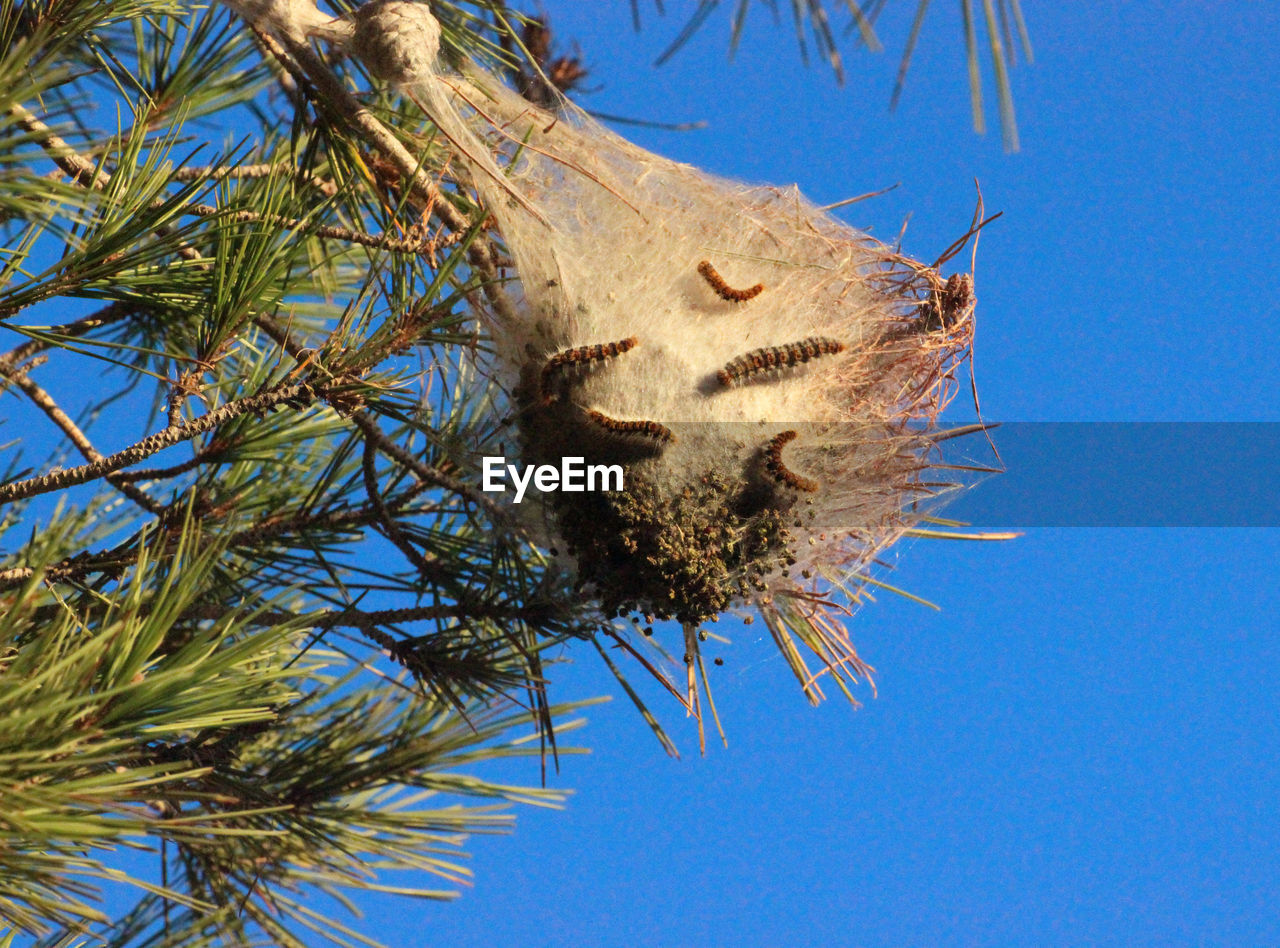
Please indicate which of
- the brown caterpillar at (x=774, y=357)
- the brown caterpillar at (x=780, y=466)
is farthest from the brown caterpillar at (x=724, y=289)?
the brown caterpillar at (x=780, y=466)

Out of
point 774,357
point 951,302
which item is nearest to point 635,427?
point 774,357

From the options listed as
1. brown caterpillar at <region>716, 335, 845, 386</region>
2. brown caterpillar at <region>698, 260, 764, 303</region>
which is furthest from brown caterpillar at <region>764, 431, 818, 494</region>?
brown caterpillar at <region>698, 260, 764, 303</region>

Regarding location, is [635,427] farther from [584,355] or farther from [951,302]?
[951,302]

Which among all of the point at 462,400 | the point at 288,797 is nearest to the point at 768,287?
the point at 462,400

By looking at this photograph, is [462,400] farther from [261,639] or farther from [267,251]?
[261,639]

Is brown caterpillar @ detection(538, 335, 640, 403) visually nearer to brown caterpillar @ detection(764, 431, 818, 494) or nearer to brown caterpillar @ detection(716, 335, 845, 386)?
brown caterpillar @ detection(716, 335, 845, 386)

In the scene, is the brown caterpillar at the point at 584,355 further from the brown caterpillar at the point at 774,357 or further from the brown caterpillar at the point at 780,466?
the brown caterpillar at the point at 780,466
